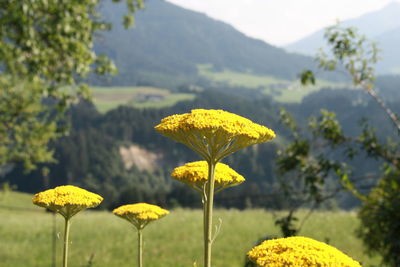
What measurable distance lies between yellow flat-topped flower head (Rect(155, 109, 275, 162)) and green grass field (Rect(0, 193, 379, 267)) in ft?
49.9

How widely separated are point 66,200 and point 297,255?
1.72 metres

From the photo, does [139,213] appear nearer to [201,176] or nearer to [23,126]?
[201,176]

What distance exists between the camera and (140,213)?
3865mm

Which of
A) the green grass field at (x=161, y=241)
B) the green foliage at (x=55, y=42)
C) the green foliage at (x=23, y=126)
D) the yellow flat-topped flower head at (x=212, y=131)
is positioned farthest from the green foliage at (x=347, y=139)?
the green foliage at (x=23, y=126)

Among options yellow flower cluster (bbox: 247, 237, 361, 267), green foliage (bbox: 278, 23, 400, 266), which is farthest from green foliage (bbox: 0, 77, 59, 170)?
yellow flower cluster (bbox: 247, 237, 361, 267)

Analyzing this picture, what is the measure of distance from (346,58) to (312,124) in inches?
68.7

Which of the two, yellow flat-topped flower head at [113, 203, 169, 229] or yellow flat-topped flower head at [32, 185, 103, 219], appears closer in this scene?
yellow flat-topped flower head at [32, 185, 103, 219]

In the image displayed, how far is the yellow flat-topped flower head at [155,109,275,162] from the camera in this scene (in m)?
2.94

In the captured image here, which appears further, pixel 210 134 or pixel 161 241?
pixel 161 241

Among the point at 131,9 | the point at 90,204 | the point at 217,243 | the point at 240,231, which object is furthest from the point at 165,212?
the point at 240,231

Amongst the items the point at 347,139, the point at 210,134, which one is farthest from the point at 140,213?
the point at 347,139

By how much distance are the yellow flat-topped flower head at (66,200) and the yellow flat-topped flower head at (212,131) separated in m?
0.79

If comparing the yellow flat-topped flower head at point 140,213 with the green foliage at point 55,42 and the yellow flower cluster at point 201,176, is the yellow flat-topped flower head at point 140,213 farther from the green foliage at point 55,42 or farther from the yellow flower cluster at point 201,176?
the green foliage at point 55,42

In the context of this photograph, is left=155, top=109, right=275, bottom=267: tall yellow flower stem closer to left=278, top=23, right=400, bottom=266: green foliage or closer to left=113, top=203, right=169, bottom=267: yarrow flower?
left=113, top=203, right=169, bottom=267: yarrow flower
